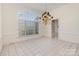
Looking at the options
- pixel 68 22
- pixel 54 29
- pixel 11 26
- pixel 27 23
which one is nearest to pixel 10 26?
pixel 11 26

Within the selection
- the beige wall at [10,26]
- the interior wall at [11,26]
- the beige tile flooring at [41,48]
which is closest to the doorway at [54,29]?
the beige tile flooring at [41,48]

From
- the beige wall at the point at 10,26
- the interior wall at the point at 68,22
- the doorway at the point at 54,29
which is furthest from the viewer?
the interior wall at the point at 68,22

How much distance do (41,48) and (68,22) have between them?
1.31 metres

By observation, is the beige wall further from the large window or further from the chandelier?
the chandelier

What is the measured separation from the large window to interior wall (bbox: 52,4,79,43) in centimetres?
50

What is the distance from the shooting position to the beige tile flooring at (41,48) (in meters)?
2.62

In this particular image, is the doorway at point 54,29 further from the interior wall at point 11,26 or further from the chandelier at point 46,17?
the interior wall at point 11,26

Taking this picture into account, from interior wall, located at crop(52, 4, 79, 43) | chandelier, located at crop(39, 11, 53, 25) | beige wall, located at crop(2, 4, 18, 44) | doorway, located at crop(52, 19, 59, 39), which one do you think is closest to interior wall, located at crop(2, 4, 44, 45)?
beige wall, located at crop(2, 4, 18, 44)

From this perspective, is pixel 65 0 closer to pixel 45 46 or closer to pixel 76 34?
pixel 45 46

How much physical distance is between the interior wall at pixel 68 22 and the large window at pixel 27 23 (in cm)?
50

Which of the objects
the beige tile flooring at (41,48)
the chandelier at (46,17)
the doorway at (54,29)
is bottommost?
the beige tile flooring at (41,48)

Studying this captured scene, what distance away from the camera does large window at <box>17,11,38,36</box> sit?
102 inches

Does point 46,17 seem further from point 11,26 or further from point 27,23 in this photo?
point 11,26

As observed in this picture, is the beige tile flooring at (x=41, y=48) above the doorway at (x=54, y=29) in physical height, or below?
below
